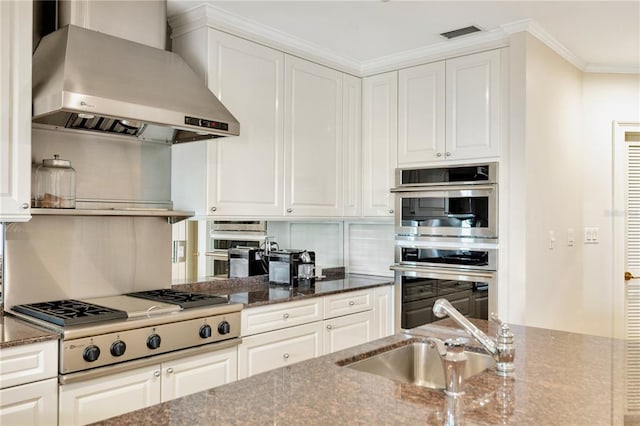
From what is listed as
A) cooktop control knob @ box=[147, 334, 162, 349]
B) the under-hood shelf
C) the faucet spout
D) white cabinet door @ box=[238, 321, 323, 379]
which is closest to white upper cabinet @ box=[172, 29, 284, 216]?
the under-hood shelf

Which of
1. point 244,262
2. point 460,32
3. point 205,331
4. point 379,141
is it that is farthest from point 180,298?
point 460,32

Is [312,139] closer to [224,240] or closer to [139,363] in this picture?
[224,240]

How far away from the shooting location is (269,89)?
10.7 feet

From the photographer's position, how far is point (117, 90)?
2.25m

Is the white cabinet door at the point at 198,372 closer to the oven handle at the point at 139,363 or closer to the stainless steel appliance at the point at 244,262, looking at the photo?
the oven handle at the point at 139,363

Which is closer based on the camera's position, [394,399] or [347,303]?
[394,399]

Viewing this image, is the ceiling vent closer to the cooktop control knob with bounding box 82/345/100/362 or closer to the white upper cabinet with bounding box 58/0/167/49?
the white upper cabinet with bounding box 58/0/167/49

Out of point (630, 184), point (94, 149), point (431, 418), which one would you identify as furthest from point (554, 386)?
point (630, 184)

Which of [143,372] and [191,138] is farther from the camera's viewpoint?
[191,138]

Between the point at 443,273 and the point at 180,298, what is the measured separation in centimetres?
→ 181

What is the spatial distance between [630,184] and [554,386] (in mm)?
3349

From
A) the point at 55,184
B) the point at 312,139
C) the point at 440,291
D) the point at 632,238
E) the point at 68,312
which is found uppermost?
the point at 312,139

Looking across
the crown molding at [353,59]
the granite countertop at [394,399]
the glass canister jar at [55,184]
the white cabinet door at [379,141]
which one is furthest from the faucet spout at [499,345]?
the white cabinet door at [379,141]

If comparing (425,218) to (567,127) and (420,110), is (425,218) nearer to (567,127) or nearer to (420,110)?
(420,110)
